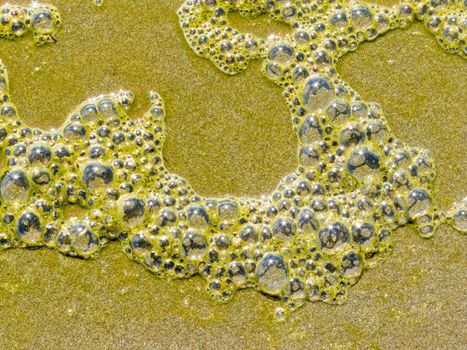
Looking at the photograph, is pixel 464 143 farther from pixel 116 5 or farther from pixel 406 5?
pixel 116 5

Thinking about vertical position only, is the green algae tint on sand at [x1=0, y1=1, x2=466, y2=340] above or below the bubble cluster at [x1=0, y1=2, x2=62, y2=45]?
below

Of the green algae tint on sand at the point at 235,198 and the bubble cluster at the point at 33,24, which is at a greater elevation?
the bubble cluster at the point at 33,24

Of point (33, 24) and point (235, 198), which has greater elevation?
point (33, 24)

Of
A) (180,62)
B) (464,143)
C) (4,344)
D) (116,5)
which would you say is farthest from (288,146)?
(4,344)
